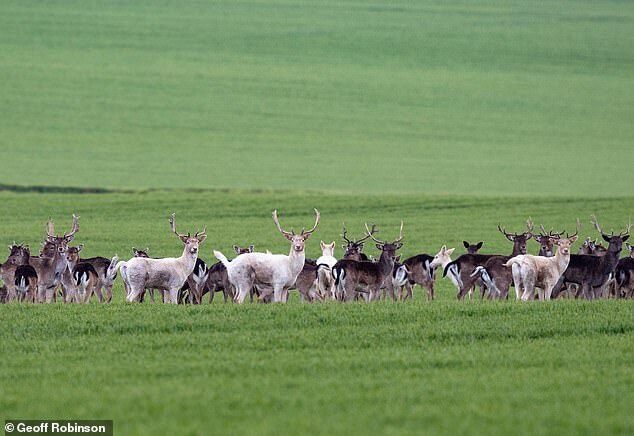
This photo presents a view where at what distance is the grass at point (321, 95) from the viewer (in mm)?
49438

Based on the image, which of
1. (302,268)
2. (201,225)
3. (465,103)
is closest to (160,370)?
(302,268)

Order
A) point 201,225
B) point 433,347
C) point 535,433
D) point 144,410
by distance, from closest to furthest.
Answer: point 535,433
point 144,410
point 433,347
point 201,225

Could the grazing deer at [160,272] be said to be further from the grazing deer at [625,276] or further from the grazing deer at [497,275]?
the grazing deer at [625,276]

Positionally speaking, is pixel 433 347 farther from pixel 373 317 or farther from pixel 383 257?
pixel 383 257

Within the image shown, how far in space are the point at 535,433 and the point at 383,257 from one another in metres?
9.48

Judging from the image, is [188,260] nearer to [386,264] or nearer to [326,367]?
[386,264]

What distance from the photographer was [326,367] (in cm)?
1196

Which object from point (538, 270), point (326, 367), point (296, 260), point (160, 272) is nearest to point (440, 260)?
point (538, 270)

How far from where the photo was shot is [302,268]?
17.7 meters

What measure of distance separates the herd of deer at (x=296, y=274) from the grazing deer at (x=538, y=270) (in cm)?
1

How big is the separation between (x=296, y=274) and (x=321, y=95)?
4719 centimetres

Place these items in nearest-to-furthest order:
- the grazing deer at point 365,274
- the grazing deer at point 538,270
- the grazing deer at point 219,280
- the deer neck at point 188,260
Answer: the deer neck at point 188,260
the grazing deer at point 538,270
the grazing deer at point 365,274
the grazing deer at point 219,280

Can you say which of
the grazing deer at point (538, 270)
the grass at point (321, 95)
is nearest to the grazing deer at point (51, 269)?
the grazing deer at point (538, 270)

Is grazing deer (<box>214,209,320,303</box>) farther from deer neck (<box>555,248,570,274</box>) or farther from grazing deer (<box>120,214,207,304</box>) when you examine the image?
deer neck (<box>555,248,570,274</box>)
